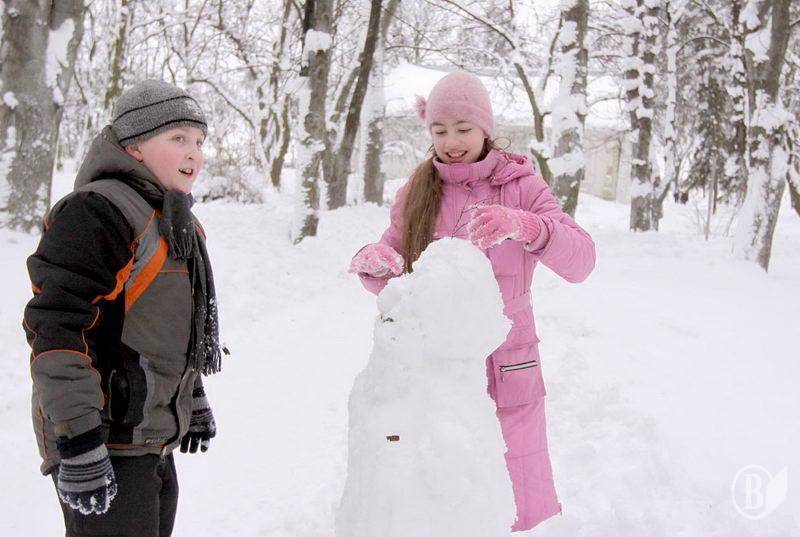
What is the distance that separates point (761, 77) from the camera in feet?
30.1

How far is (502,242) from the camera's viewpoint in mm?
2070

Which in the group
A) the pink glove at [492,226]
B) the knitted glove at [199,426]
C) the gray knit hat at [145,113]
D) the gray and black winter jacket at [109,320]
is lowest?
the knitted glove at [199,426]

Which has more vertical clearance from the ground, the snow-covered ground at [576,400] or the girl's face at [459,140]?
the girl's face at [459,140]

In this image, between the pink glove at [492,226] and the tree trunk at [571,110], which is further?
the tree trunk at [571,110]

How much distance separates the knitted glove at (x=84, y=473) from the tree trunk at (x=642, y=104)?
1510 cm

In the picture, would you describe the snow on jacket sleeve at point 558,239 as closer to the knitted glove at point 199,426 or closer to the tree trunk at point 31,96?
the knitted glove at point 199,426

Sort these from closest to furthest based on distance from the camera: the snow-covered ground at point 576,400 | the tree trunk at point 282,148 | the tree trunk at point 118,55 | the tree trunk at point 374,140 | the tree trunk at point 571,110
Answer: the snow-covered ground at point 576,400 < the tree trunk at point 571,110 < the tree trunk at point 374,140 < the tree trunk at point 118,55 < the tree trunk at point 282,148

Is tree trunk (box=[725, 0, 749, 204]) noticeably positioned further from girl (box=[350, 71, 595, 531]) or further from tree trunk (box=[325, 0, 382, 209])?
girl (box=[350, 71, 595, 531])

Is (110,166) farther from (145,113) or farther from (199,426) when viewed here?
(199,426)

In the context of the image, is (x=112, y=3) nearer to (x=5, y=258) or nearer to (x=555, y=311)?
(x=5, y=258)

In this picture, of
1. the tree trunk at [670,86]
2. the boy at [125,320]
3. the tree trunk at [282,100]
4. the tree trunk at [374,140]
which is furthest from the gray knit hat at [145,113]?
the tree trunk at [282,100]

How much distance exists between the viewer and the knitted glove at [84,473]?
5.14 feet

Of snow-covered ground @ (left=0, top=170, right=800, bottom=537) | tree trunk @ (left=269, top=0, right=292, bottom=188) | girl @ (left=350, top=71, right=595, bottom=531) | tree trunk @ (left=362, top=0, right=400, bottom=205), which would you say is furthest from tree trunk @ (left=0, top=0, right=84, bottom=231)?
tree trunk @ (left=269, top=0, right=292, bottom=188)

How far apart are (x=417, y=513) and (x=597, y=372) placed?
3.86 meters
